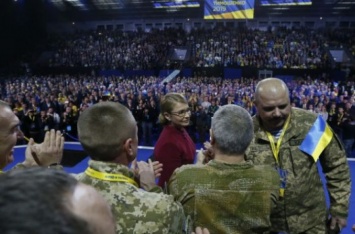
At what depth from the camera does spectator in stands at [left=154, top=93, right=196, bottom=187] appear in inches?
104

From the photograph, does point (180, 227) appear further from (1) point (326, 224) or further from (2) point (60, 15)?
(2) point (60, 15)

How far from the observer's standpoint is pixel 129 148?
1468mm

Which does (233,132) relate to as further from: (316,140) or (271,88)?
(316,140)

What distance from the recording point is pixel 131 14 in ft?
103

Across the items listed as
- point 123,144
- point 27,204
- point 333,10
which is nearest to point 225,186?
point 123,144

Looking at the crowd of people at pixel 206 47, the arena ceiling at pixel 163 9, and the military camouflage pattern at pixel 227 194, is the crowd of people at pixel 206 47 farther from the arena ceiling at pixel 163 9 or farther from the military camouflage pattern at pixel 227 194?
the military camouflage pattern at pixel 227 194

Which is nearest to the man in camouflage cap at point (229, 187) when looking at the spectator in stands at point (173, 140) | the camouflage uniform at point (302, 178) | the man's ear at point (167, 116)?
the camouflage uniform at point (302, 178)

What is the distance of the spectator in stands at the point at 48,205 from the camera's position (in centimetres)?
56

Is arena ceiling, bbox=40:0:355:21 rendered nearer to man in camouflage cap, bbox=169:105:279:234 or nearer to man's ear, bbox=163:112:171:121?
man's ear, bbox=163:112:171:121

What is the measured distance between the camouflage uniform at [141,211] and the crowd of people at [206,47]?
2316 centimetres

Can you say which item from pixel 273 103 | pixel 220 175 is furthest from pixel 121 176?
pixel 273 103

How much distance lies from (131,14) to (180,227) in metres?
32.0

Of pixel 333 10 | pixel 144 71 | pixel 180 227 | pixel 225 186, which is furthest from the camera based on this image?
pixel 333 10

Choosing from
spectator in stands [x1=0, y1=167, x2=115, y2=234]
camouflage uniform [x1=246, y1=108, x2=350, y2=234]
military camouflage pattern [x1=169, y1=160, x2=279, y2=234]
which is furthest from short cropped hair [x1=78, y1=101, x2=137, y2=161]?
camouflage uniform [x1=246, y1=108, x2=350, y2=234]
